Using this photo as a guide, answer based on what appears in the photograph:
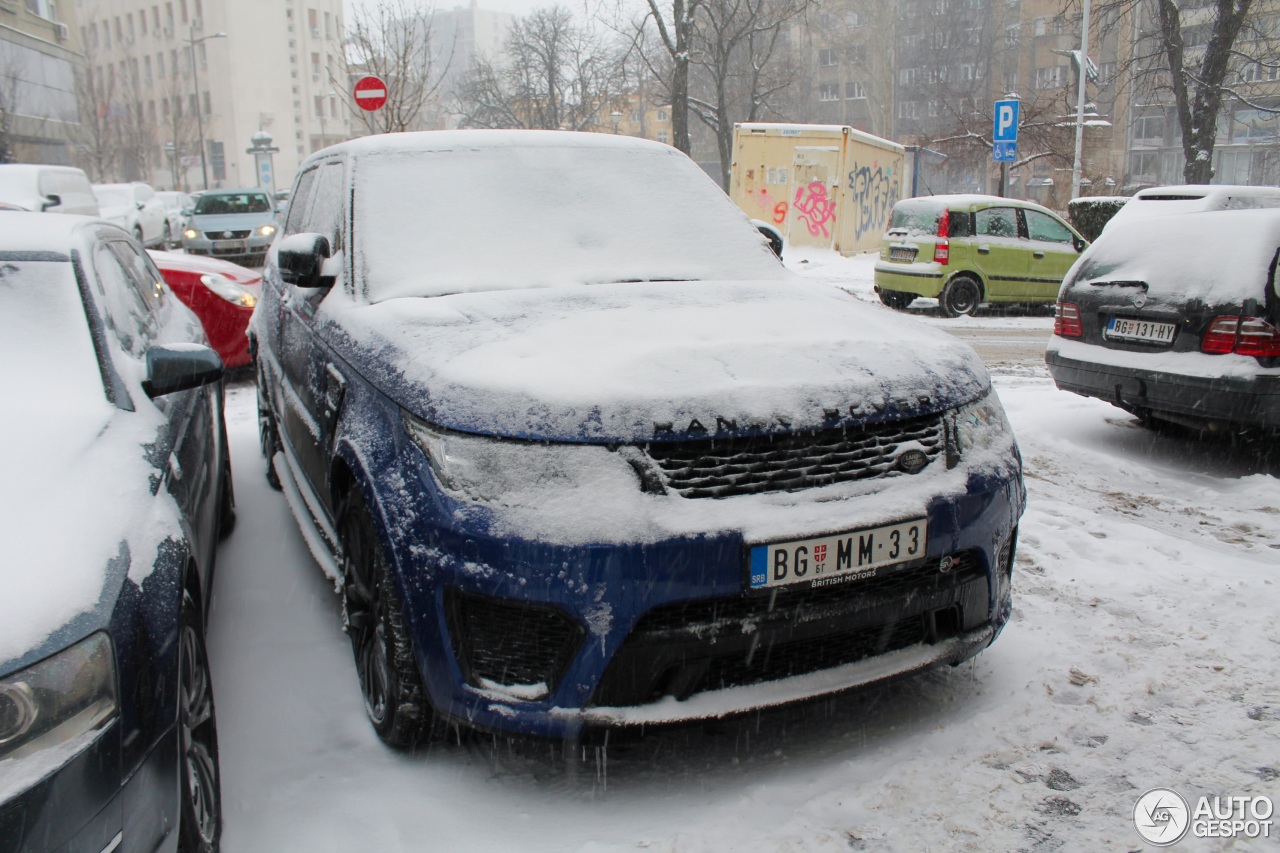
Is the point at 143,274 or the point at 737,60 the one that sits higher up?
the point at 737,60

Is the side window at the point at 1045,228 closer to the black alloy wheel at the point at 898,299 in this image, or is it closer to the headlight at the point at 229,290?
the black alloy wheel at the point at 898,299

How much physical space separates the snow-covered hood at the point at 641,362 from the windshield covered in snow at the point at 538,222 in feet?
0.64

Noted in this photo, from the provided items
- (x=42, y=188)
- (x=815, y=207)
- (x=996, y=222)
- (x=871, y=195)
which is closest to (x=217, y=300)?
(x=996, y=222)

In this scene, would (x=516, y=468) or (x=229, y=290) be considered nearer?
(x=516, y=468)

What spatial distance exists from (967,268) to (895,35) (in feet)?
186

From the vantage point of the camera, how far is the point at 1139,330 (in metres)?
5.88

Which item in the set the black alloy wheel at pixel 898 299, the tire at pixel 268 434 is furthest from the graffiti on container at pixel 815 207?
the tire at pixel 268 434

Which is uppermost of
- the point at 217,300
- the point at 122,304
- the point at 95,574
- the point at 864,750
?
the point at 122,304

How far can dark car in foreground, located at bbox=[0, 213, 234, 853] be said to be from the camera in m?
1.67

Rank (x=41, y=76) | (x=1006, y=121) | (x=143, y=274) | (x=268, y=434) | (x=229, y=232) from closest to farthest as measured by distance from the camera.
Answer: (x=143, y=274), (x=268, y=434), (x=1006, y=121), (x=229, y=232), (x=41, y=76)

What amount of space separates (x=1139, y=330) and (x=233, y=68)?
3439 inches

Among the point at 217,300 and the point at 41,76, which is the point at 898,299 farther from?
the point at 41,76

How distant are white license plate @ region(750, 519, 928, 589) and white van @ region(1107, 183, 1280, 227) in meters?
5.50

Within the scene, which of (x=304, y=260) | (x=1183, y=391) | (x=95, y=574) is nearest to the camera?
(x=95, y=574)
